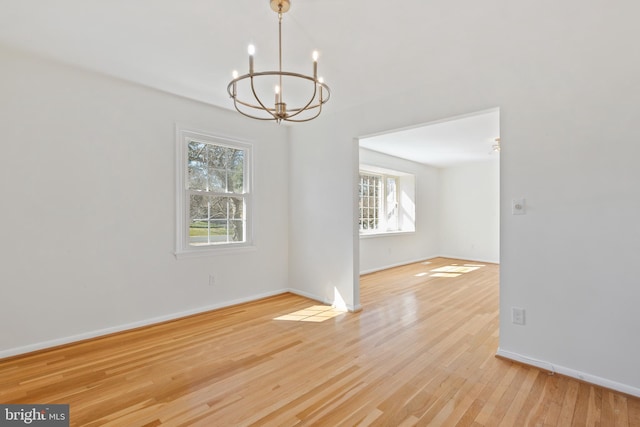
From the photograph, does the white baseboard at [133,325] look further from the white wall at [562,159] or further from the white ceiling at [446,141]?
the white ceiling at [446,141]

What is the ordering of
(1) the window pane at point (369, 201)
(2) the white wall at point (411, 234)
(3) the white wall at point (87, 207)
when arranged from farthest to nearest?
(1) the window pane at point (369, 201) → (2) the white wall at point (411, 234) → (3) the white wall at point (87, 207)

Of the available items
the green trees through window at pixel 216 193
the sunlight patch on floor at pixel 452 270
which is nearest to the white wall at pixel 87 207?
the green trees through window at pixel 216 193

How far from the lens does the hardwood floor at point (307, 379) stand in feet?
6.02

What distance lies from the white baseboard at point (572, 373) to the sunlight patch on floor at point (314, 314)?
5.77ft

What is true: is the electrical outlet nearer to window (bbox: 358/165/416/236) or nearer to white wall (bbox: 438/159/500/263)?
window (bbox: 358/165/416/236)

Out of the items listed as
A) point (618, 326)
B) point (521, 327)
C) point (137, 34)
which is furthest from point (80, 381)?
point (618, 326)

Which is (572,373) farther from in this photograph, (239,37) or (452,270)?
(452,270)

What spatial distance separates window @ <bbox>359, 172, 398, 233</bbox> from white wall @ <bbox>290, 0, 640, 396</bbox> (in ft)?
12.6

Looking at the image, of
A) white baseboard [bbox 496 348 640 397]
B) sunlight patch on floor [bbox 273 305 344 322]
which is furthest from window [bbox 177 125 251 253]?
white baseboard [bbox 496 348 640 397]

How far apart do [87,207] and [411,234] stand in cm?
625

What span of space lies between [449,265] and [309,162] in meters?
4.49

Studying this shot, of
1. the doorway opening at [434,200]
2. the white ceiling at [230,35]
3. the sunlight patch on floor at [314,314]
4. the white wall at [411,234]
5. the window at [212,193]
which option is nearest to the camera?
the white ceiling at [230,35]

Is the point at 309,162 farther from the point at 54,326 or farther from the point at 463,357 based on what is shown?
the point at 54,326

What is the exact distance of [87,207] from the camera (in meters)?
2.93
